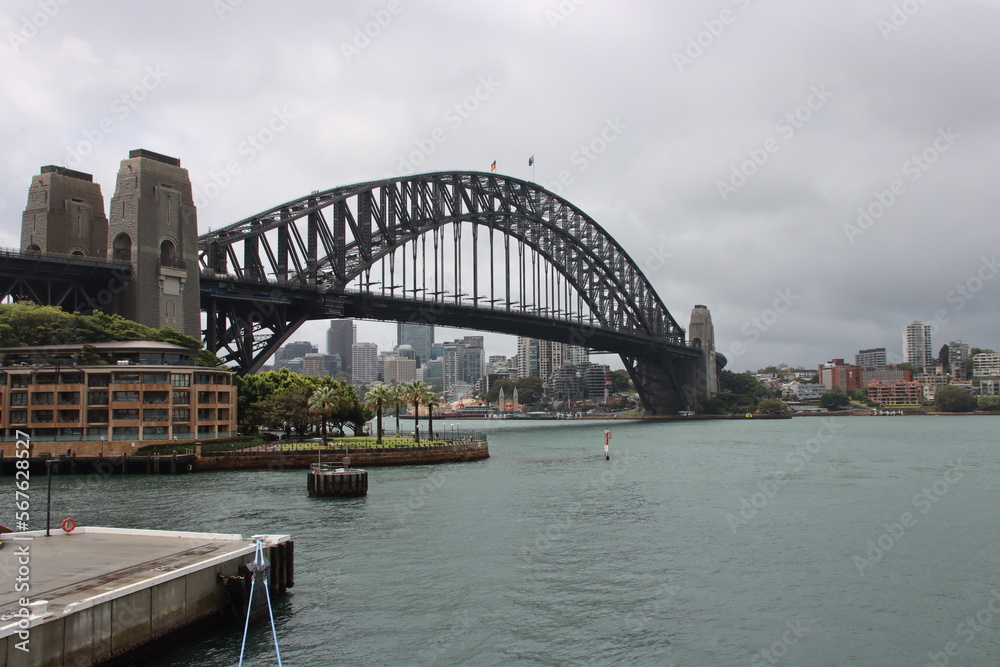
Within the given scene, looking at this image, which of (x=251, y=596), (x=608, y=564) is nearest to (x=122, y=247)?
(x=608, y=564)

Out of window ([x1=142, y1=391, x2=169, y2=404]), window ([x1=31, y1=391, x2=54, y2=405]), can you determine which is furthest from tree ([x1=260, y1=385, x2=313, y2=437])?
window ([x1=31, y1=391, x2=54, y2=405])

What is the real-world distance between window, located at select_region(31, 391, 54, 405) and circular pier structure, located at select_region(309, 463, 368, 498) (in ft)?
82.6

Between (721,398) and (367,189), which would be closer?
(367,189)

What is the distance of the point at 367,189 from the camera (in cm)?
9894

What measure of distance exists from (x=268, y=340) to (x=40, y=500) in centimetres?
4316

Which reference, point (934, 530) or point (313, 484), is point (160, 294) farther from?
point (934, 530)

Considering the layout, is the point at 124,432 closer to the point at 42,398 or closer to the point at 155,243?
the point at 42,398

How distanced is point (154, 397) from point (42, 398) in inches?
280

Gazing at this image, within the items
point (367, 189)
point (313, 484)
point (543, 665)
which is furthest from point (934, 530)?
point (367, 189)

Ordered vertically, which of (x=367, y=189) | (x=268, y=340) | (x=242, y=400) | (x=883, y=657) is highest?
(x=367, y=189)

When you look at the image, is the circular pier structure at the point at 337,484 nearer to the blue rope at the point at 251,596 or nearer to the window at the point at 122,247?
the blue rope at the point at 251,596

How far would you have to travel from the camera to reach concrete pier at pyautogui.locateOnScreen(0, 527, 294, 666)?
15.9m

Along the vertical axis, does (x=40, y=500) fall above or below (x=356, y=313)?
below

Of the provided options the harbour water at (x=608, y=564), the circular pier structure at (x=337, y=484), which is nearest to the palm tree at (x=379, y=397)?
the harbour water at (x=608, y=564)
